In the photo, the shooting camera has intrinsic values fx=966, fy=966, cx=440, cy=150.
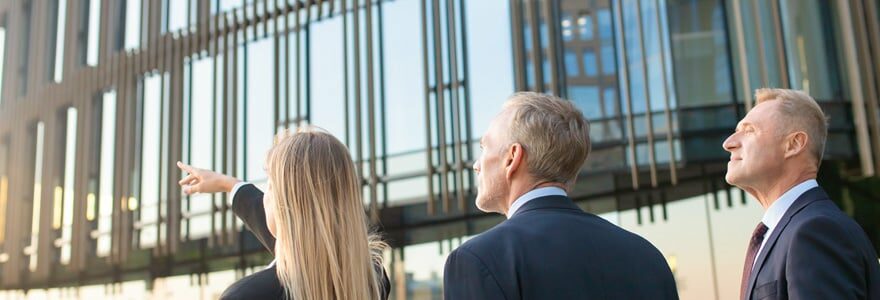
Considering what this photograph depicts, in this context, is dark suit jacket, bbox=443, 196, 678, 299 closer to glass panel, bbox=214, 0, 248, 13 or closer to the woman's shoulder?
the woman's shoulder

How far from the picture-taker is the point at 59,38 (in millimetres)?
14484

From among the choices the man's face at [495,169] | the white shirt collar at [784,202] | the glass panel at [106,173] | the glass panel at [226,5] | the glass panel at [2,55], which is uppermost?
the glass panel at [2,55]

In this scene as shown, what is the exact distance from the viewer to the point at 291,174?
221 centimetres

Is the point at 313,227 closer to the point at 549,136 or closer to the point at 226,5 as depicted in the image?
the point at 549,136

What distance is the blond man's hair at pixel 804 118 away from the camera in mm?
2576

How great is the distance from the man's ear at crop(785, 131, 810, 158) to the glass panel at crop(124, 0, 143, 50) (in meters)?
11.2

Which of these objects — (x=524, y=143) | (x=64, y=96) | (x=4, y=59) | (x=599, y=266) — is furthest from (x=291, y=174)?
(x=4, y=59)

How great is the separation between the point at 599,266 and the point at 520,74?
683cm

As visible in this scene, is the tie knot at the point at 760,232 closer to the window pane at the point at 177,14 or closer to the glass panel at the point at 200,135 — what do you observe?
the glass panel at the point at 200,135

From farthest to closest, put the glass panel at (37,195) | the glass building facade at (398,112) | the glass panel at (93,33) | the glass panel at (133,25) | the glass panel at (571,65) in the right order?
the glass panel at (37,195)
the glass panel at (93,33)
the glass panel at (133,25)
the glass panel at (571,65)
the glass building facade at (398,112)

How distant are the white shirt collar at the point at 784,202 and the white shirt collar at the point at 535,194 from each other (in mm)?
803

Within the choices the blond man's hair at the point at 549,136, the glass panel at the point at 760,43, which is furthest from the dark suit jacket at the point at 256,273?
the glass panel at the point at 760,43

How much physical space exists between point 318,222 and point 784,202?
4.01ft

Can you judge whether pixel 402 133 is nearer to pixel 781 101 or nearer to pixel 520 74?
pixel 520 74
